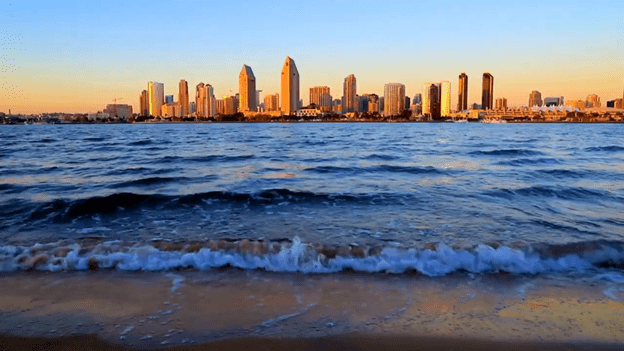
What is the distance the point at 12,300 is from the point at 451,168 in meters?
15.8

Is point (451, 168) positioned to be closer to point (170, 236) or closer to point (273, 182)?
point (273, 182)

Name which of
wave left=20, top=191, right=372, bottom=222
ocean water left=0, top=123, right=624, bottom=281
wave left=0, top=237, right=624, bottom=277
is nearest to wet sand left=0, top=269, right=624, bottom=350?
wave left=0, top=237, right=624, bottom=277

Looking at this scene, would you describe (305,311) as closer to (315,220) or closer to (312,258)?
(312,258)

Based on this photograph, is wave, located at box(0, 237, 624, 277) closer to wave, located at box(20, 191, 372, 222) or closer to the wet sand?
the wet sand

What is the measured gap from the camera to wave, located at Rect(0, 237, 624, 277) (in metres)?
5.66

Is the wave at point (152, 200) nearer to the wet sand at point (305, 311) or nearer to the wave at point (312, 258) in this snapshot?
the wave at point (312, 258)

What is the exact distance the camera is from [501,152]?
25328 mm

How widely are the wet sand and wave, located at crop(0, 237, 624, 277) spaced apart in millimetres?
266

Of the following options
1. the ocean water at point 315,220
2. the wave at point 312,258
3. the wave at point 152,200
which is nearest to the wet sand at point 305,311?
the wave at point 312,258

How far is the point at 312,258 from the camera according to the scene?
19.3 ft

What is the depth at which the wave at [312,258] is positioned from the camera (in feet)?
18.6

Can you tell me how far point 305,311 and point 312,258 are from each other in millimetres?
1629

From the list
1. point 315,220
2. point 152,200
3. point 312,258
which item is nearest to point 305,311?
point 312,258

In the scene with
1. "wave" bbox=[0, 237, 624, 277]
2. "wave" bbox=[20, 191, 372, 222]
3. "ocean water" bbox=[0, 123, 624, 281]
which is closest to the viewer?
"wave" bbox=[0, 237, 624, 277]
